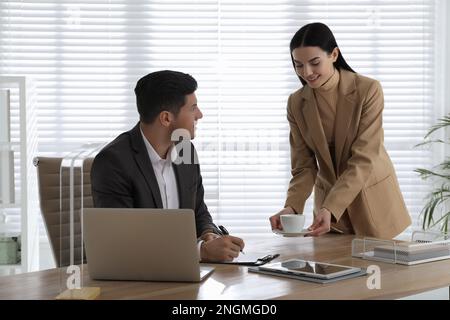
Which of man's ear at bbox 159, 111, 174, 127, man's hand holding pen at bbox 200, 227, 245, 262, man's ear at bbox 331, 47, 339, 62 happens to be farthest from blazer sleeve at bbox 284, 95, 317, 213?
man's hand holding pen at bbox 200, 227, 245, 262

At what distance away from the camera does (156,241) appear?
1.88 metres

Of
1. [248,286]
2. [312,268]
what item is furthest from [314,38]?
[248,286]

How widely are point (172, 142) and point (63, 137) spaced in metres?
2.08

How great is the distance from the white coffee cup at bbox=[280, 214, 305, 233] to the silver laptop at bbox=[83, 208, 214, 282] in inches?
21.7

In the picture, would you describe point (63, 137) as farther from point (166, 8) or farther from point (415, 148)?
point (415, 148)

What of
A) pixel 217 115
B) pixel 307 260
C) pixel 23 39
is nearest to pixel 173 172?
pixel 307 260

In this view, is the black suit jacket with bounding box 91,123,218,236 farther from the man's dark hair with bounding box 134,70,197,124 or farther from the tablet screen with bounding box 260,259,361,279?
the tablet screen with bounding box 260,259,361,279

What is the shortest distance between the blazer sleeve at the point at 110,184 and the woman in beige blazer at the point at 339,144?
0.70 metres

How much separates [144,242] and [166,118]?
0.76 m

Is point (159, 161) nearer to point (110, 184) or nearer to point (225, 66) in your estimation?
point (110, 184)

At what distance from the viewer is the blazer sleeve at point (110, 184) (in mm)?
2367

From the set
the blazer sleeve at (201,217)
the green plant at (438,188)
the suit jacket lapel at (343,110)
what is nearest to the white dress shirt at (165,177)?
the blazer sleeve at (201,217)

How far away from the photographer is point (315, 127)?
294 centimetres

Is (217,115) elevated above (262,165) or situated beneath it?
elevated above
